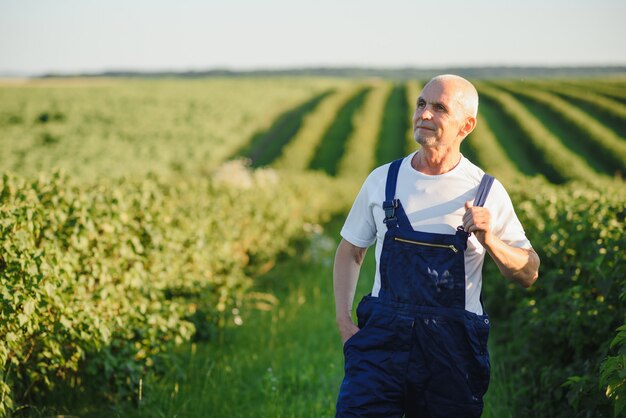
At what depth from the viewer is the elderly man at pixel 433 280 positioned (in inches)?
120

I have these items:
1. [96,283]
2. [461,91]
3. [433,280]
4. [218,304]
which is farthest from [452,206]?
[218,304]

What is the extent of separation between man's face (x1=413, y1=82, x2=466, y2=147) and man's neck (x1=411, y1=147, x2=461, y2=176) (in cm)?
5

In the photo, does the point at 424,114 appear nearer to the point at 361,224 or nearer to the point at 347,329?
the point at 361,224

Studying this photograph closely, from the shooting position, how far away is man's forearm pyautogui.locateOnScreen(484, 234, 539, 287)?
9.50ft

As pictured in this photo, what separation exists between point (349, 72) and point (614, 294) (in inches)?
6057

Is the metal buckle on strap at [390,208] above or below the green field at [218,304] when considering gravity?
above

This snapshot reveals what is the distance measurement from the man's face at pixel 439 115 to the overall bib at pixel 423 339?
0.33 metres

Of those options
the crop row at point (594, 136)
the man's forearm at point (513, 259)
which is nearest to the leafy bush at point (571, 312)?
the man's forearm at point (513, 259)

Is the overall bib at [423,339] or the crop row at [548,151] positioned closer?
the overall bib at [423,339]

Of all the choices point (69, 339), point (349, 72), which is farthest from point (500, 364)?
point (349, 72)

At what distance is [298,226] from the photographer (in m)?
12.6

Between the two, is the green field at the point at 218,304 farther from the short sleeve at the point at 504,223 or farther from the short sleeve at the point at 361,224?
the short sleeve at the point at 361,224

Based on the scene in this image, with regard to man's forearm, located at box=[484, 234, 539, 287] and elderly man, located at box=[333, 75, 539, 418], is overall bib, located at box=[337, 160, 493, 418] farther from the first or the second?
man's forearm, located at box=[484, 234, 539, 287]

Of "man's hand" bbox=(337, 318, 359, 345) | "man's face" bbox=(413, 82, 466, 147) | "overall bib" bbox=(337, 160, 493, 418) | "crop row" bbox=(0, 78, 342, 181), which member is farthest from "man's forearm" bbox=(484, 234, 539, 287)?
"crop row" bbox=(0, 78, 342, 181)
